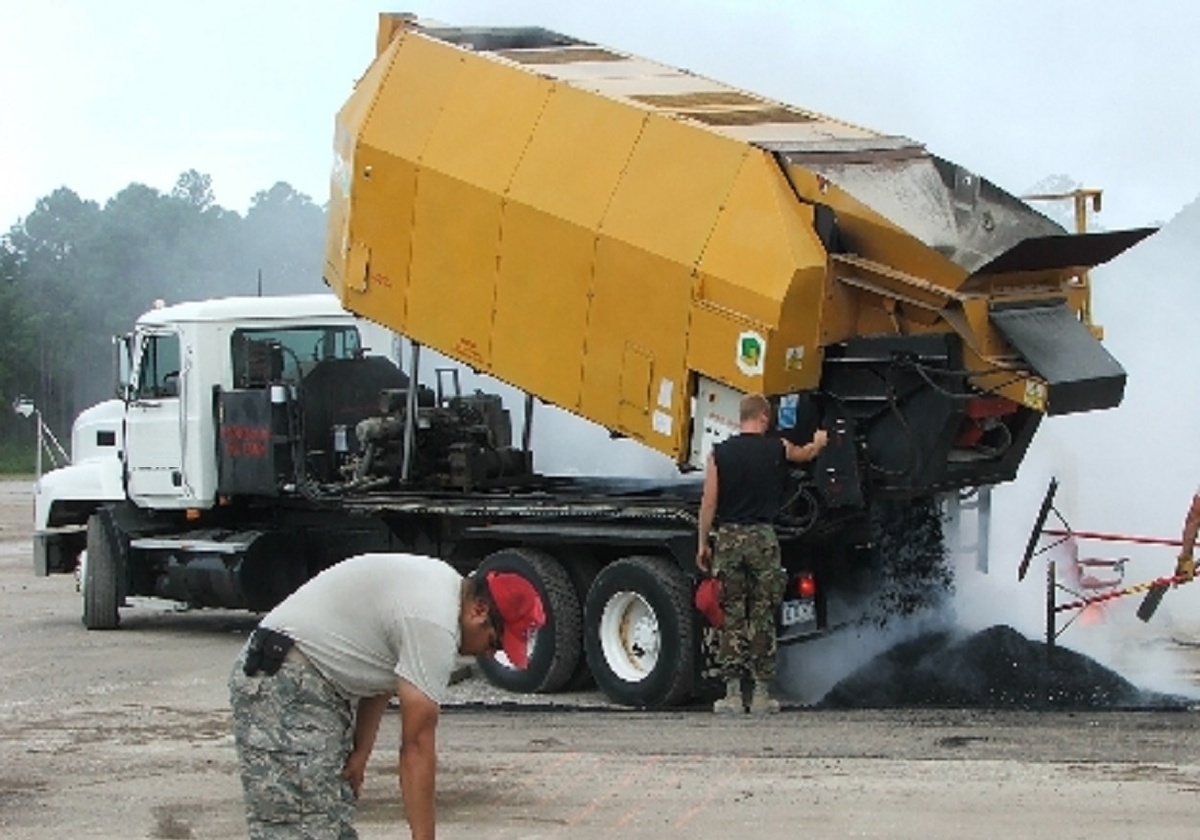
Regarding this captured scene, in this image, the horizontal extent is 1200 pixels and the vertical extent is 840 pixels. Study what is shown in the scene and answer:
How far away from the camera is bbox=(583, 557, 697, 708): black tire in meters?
12.4

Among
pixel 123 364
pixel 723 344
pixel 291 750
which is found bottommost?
pixel 291 750

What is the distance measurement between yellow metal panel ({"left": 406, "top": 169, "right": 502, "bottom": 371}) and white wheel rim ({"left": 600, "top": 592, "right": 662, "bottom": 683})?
1982 millimetres

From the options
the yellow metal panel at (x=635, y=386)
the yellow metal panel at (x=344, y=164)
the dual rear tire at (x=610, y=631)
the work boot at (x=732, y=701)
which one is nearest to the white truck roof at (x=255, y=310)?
the yellow metal panel at (x=344, y=164)

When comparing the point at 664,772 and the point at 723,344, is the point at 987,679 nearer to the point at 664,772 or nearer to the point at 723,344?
the point at 723,344

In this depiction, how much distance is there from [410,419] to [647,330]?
3185 millimetres

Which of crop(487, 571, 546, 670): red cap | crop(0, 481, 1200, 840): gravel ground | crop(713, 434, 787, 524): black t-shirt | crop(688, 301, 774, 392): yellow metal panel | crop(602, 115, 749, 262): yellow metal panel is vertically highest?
crop(602, 115, 749, 262): yellow metal panel

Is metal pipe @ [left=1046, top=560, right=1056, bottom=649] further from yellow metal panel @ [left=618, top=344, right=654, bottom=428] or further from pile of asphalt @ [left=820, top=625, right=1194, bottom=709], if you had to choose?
yellow metal panel @ [left=618, top=344, right=654, bottom=428]

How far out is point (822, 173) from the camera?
470 inches

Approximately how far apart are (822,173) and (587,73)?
2.44m

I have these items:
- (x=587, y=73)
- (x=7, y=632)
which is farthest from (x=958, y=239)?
(x=7, y=632)

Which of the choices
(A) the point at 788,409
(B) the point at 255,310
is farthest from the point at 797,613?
(B) the point at 255,310

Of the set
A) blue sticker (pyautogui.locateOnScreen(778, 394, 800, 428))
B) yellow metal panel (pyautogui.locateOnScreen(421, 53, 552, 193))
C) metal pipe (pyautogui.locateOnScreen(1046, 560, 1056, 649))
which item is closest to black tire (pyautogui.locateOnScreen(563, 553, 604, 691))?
blue sticker (pyautogui.locateOnScreen(778, 394, 800, 428))

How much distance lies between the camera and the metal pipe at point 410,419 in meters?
15.1

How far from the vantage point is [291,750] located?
6.25m
